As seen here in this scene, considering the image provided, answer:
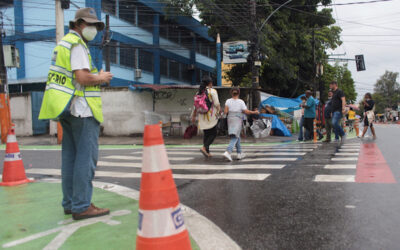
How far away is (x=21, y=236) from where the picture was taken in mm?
2914

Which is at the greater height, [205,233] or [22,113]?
[22,113]

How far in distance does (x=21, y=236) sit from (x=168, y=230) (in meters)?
1.70

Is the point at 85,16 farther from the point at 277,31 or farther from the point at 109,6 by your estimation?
the point at 277,31

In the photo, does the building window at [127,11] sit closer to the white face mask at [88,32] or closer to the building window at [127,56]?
the building window at [127,56]

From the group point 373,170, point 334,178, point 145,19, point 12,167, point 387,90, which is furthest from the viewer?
point 387,90

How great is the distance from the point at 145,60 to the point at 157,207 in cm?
2342

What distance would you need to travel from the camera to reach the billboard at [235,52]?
66.0 ft

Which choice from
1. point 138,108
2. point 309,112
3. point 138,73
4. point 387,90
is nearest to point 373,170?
point 309,112

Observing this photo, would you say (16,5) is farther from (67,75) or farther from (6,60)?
(67,75)

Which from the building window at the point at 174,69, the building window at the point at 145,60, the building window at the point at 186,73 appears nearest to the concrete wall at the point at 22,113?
the building window at the point at 145,60

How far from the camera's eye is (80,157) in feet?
10.4

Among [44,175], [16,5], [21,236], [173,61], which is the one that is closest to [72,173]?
[21,236]

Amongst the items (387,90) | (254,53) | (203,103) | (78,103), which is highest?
(387,90)

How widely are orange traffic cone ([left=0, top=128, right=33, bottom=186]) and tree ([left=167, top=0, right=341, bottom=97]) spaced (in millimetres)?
14990
